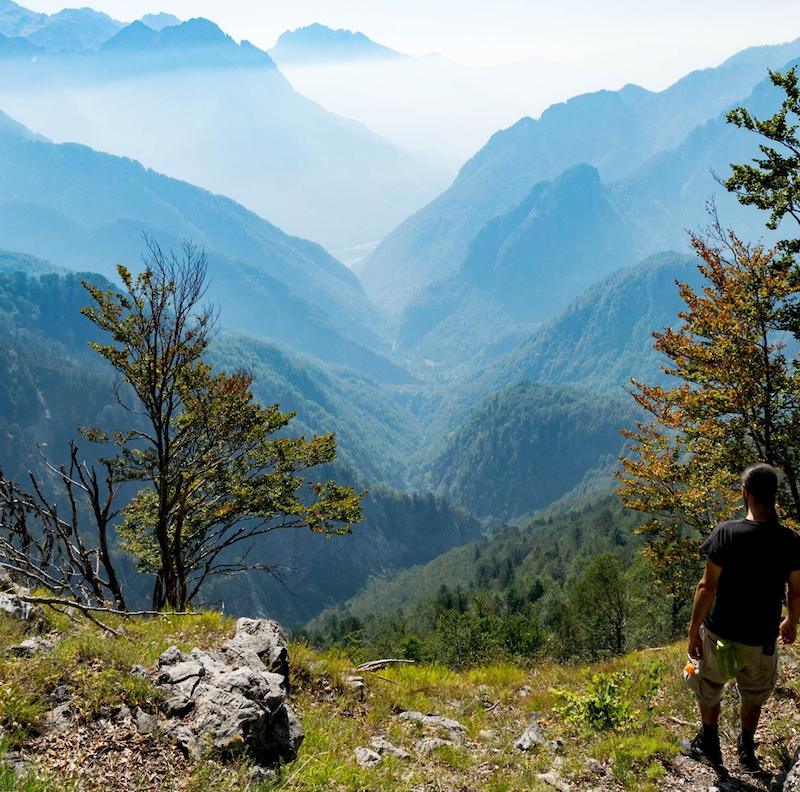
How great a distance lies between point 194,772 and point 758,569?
5102 millimetres

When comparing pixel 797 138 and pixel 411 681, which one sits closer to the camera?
pixel 411 681

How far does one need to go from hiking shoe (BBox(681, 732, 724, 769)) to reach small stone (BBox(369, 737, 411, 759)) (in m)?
2.88

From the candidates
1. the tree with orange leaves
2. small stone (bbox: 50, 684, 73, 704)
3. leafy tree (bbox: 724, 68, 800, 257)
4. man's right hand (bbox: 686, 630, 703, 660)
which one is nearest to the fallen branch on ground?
small stone (bbox: 50, 684, 73, 704)

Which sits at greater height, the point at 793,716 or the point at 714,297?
the point at 714,297

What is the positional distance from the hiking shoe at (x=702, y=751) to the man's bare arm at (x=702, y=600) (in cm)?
91

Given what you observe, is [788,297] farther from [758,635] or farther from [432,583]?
[432,583]

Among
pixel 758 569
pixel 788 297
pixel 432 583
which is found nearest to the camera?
pixel 758 569

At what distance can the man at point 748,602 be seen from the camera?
5.23 meters

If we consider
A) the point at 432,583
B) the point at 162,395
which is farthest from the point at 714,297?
the point at 432,583

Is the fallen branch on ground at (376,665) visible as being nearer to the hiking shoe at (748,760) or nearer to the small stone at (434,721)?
the small stone at (434,721)

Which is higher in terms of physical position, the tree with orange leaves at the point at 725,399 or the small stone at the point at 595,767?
the tree with orange leaves at the point at 725,399

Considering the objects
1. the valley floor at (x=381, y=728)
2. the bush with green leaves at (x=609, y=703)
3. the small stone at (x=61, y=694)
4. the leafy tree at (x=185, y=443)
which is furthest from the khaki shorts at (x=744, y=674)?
the leafy tree at (x=185, y=443)

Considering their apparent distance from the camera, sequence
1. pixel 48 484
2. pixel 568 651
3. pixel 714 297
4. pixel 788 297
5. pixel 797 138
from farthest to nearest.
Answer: pixel 48 484, pixel 568 651, pixel 714 297, pixel 788 297, pixel 797 138

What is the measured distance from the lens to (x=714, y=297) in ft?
55.2
